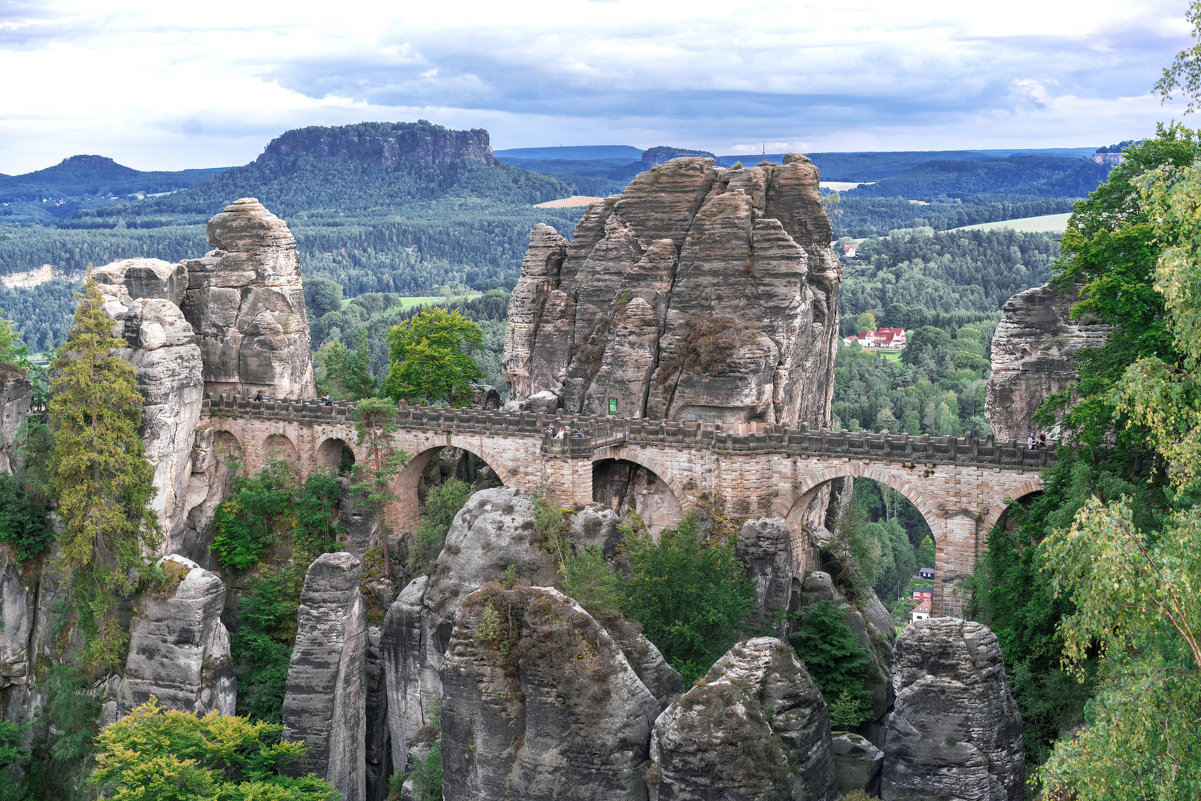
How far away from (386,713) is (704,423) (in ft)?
52.7

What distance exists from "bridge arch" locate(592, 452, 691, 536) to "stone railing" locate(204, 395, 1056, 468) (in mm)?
1004

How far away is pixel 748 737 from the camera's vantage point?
24453 millimetres

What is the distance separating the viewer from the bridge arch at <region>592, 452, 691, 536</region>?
45.0 meters

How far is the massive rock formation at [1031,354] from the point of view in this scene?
41969mm

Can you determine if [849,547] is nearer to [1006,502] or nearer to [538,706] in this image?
[1006,502]

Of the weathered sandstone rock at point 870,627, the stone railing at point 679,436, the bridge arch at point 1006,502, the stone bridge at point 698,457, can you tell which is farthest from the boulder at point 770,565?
the bridge arch at point 1006,502

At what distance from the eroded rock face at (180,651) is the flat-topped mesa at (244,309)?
11606 mm

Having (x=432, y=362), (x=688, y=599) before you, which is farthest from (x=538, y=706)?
(x=432, y=362)

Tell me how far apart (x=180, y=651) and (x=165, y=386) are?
10.2m

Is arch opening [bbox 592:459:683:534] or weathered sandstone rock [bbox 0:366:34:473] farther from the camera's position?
weathered sandstone rock [bbox 0:366:34:473]

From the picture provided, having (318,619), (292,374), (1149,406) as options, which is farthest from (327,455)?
(1149,406)

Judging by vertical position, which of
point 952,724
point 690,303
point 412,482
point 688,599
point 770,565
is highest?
point 690,303

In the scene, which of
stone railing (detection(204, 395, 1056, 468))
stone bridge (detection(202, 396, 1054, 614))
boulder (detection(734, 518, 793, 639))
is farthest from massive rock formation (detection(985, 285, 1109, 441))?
boulder (detection(734, 518, 793, 639))

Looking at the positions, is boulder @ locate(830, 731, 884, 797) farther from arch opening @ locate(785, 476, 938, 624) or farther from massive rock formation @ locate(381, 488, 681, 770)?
massive rock formation @ locate(381, 488, 681, 770)
